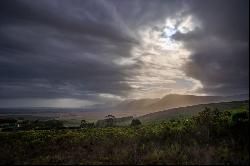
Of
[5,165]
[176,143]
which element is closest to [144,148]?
[176,143]

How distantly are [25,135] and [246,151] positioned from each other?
1854 centimetres

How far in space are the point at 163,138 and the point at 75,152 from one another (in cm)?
632

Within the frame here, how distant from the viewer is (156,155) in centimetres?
1541

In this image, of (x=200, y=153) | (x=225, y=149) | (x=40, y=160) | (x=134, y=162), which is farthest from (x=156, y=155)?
(x=40, y=160)

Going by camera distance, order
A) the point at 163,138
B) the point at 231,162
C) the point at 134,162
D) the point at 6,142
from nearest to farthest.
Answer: the point at 231,162 → the point at 134,162 → the point at 163,138 → the point at 6,142

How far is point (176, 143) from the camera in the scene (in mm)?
18312

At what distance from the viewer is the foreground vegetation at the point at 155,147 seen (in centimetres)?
1506

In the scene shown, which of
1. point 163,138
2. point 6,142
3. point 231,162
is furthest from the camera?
point 6,142

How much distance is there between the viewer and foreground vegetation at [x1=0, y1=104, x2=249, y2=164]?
49.4 feet

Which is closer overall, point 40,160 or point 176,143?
point 40,160

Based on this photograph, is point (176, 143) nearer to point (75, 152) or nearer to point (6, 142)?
point (75, 152)

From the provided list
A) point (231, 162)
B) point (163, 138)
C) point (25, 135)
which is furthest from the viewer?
point (25, 135)

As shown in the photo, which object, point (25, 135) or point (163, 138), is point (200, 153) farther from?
point (25, 135)

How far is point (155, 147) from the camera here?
18.0 metres
